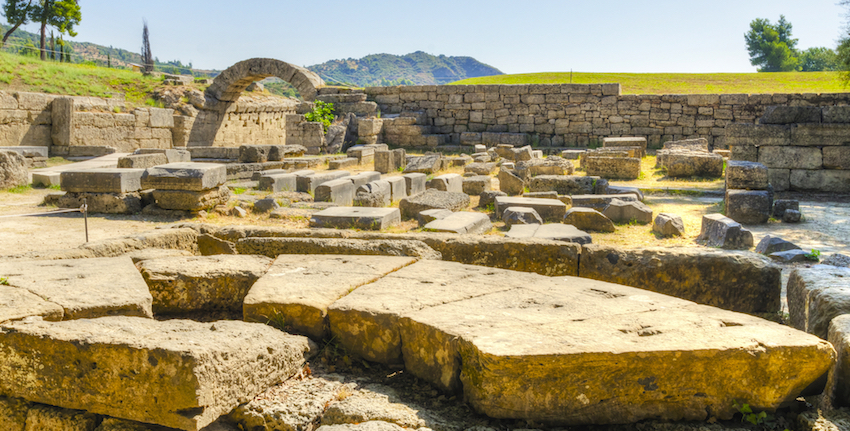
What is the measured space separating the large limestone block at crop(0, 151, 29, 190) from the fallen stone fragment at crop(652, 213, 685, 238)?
10449 mm

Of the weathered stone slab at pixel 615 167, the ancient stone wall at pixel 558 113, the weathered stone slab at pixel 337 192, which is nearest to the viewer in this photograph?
the weathered stone slab at pixel 337 192

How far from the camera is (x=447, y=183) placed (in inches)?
412

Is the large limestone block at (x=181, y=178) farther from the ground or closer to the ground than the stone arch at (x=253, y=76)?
closer to the ground

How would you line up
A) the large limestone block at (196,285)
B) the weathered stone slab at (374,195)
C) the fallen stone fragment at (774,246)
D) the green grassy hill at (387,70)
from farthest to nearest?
the green grassy hill at (387,70)
the weathered stone slab at (374,195)
the fallen stone fragment at (774,246)
the large limestone block at (196,285)

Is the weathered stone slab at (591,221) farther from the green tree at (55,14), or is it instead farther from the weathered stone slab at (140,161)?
the green tree at (55,14)

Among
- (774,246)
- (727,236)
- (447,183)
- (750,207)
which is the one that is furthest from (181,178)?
(750,207)

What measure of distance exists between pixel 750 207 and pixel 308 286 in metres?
7.05

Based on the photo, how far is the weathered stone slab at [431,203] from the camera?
8422 mm

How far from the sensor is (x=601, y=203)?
873cm

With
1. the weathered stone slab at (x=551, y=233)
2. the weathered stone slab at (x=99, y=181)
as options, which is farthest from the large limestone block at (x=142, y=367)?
the weathered stone slab at (x=99, y=181)

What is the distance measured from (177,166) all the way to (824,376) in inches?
320

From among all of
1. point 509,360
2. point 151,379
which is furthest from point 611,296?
point 151,379

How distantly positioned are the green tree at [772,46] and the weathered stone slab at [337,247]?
5808cm

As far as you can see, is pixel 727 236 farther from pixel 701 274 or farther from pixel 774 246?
pixel 701 274
